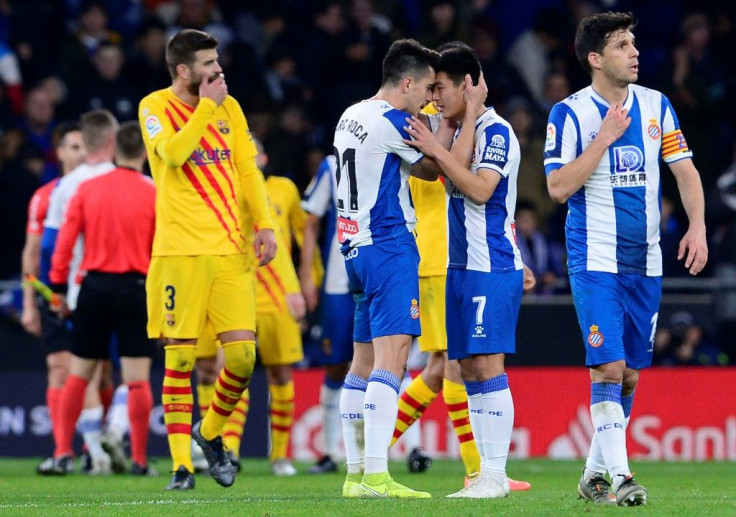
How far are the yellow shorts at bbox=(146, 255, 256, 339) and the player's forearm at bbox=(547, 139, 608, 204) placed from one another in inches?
86.8

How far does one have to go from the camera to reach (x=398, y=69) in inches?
297

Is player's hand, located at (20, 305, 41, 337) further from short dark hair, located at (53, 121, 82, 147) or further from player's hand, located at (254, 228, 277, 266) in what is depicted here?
player's hand, located at (254, 228, 277, 266)

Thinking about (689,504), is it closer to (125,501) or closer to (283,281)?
(125,501)

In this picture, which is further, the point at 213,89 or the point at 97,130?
the point at 97,130

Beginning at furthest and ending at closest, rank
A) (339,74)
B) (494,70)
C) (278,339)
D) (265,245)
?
(494,70) → (339,74) → (278,339) → (265,245)

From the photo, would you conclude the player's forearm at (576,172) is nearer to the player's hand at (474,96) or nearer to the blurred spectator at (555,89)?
the player's hand at (474,96)

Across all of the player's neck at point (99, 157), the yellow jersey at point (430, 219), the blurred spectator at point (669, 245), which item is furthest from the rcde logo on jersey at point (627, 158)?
the blurred spectator at point (669, 245)

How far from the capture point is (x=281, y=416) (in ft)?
36.0

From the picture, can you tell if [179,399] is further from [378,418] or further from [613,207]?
[613,207]

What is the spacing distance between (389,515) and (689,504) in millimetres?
1713

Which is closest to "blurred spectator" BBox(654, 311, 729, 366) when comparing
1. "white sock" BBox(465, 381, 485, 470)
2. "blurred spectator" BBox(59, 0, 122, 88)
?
"white sock" BBox(465, 381, 485, 470)

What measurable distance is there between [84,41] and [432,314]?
27.2 feet

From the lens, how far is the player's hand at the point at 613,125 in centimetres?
712

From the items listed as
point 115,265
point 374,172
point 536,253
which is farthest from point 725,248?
point 374,172
